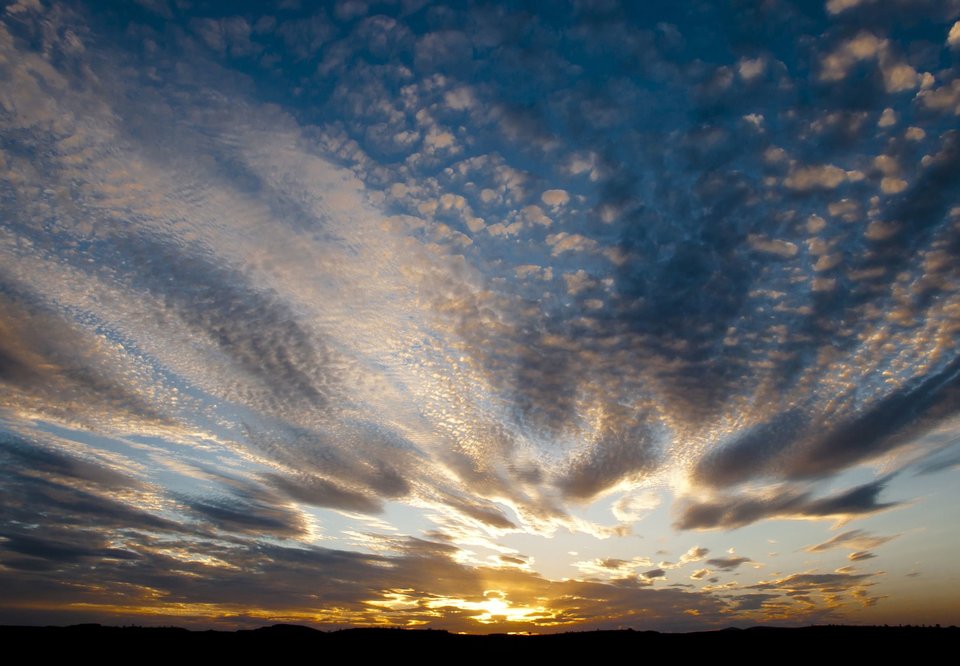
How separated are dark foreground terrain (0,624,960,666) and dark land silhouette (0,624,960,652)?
0.44 ft

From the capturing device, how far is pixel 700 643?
74562 millimetres

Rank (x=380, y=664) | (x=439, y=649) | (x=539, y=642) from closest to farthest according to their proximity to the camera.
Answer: (x=380, y=664), (x=439, y=649), (x=539, y=642)

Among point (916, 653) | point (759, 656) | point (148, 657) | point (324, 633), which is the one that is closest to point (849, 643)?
point (916, 653)

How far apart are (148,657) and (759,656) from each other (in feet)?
269

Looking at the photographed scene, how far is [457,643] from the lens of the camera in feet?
252

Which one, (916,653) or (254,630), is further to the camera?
(254,630)

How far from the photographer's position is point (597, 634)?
279 feet

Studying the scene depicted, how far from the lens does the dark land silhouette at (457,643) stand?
2510 inches

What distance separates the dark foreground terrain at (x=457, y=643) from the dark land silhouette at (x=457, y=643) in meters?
0.13

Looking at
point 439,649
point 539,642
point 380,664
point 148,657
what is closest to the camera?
A: point 148,657

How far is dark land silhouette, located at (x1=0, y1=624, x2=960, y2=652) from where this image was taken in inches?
2510

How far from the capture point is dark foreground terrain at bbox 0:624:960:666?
208 ft

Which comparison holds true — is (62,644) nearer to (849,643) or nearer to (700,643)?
(700,643)

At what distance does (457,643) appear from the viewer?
3029 inches
